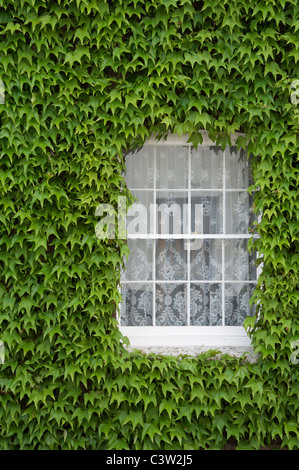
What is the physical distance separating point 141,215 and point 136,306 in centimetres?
81

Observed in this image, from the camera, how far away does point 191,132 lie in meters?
4.38

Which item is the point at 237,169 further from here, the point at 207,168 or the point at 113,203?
the point at 113,203

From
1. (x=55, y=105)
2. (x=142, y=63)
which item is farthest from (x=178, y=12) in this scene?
(x=55, y=105)

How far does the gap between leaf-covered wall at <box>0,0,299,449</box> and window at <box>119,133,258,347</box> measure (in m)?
0.32

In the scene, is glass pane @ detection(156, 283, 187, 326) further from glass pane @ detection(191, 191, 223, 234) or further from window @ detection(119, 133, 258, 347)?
glass pane @ detection(191, 191, 223, 234)

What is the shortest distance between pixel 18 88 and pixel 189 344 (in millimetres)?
2613

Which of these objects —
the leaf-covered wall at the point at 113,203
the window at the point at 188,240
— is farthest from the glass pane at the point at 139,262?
the leaf-covered wall at the point at 113,203

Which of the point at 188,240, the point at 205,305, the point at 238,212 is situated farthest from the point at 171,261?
the point at 238,212

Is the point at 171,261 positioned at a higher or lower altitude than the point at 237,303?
higher

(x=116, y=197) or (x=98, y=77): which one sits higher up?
(x=98, y=77)

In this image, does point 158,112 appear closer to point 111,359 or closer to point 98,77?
point 98,77

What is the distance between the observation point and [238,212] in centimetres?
469

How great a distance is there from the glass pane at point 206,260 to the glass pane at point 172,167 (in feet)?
1.81

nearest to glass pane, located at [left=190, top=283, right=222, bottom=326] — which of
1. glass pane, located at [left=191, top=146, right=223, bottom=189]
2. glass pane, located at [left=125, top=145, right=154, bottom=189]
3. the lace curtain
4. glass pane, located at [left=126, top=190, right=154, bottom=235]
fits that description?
the lace curtain
